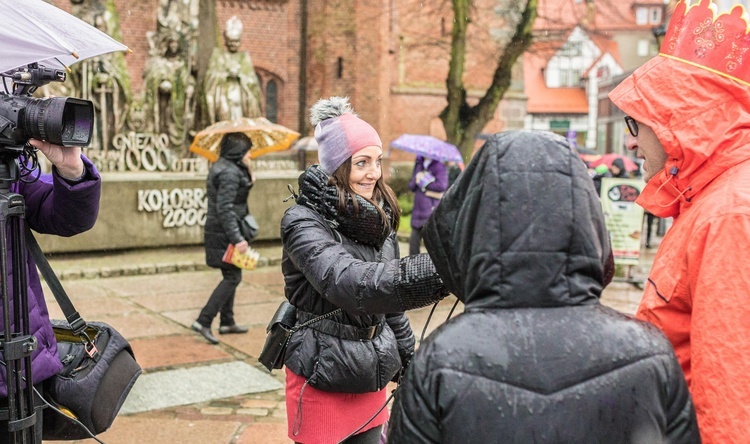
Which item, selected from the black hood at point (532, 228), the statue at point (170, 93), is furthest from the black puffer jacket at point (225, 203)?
the statue at point (170, 93)

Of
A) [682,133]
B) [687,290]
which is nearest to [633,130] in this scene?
[682,133]

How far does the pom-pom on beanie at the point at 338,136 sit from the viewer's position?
10.4ft

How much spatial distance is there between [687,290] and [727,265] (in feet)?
0.58

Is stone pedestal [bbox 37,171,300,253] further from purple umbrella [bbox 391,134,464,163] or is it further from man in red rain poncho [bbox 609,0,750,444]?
man in red rain poncho [bbox 609,0,750,444]

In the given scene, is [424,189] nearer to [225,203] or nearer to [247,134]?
[247,134]

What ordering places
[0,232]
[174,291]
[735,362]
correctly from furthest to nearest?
1. [174,291]
2. [0,232]
3. [735,362]

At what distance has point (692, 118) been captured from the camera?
82.4 inches

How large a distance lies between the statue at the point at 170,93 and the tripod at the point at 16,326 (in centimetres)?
1198

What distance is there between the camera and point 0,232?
2.59 metres

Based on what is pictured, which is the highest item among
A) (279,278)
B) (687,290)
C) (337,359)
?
(687,290)

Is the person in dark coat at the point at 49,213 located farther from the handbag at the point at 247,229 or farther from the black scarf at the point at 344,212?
the handbag at the point at 247,229

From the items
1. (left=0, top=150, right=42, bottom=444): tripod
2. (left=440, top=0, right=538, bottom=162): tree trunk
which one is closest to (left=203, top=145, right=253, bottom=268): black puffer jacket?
(left=0, top=150, right=42, bottom=444): tripod

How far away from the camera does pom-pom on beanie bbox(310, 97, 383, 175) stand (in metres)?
3.18

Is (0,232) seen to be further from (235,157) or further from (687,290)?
(235,157)
